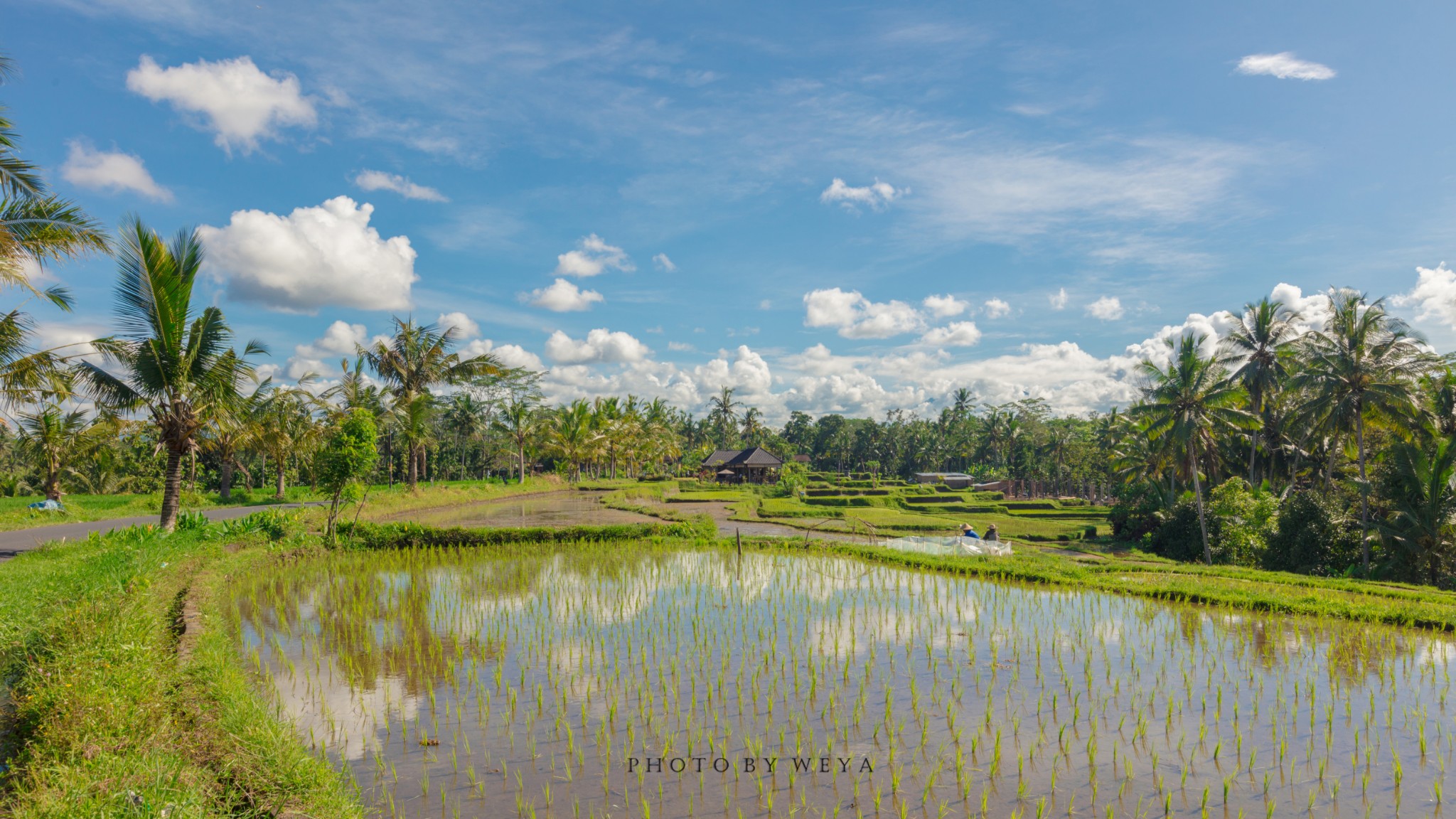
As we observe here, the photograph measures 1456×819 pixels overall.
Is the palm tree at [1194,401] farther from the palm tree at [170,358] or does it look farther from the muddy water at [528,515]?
the palm tree at [170,358]

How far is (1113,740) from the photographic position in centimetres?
593

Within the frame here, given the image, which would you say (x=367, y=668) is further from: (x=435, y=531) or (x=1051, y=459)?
(x=1051, y=459)

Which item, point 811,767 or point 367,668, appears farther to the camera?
point 367,668

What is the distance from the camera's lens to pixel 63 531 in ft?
56.1

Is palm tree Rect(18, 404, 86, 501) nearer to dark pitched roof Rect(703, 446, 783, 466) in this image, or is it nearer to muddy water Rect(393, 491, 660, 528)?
muddy water Rect(393, 491, 660, 528)

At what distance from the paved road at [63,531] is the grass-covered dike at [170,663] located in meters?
2.17

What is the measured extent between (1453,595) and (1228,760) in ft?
33.3

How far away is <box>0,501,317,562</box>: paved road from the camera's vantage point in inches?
548

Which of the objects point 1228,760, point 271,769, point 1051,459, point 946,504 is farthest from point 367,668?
point 1051,459

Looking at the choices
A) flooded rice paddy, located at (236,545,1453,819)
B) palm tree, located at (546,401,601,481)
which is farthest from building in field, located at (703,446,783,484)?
flooded rice paddy, located at (236,545,1453,819)

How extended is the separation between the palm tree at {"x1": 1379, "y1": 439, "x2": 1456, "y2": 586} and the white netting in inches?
349

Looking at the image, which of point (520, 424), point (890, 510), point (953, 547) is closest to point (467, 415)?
point (520, 424)

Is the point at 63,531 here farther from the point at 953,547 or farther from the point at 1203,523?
the point at 1203,523

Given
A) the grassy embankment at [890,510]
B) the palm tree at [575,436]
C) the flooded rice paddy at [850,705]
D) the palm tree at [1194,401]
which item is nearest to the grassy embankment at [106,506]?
the flooded rice paddy at [850,705]
